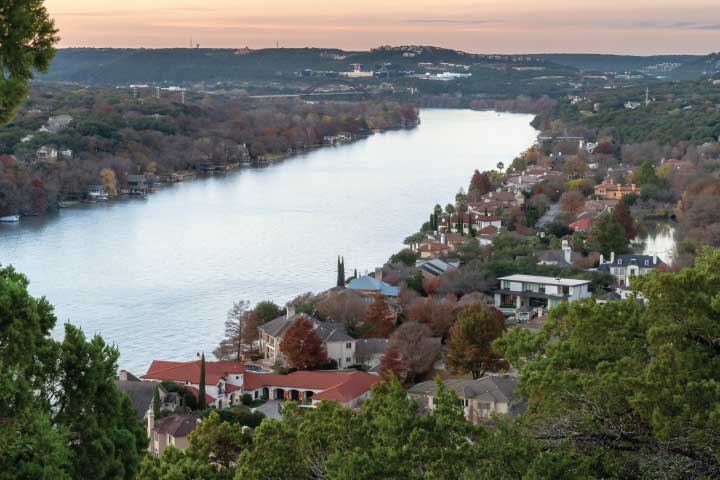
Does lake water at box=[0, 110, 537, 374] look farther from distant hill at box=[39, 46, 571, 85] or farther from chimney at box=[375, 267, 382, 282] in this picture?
distant hill at box=[39, 46, 571, 85]

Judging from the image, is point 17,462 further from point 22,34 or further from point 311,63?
point 311,63

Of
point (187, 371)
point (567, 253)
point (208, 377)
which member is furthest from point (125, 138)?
point (208, 377)

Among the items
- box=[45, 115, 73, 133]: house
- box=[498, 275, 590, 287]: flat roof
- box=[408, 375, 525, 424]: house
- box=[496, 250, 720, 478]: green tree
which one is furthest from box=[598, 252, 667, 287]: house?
box=[45, 115, 73, 133]: house

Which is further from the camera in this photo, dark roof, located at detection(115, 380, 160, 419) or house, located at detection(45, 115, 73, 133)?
house, located at detection(45, 115, 73, 133)

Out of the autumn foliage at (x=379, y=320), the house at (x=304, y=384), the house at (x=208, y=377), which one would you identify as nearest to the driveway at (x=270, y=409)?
the house at (x=304, y=384)

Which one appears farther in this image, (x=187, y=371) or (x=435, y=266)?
(x=435, y=266)

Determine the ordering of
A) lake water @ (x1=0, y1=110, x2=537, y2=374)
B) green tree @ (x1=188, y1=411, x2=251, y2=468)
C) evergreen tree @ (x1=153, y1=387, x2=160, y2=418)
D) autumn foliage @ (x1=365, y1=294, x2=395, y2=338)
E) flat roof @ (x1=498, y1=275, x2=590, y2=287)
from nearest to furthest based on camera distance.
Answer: green tree @ (x1=188, y1=411, x2=251, y2=468)
evergreen tree @ (x1=153, y1=387, x2=160, y2=418)
autumn foliage @ (x1=365, y1=294, x2=395, y2=338)
lake water @ (x1=0, y1=110, x2=537, y2=374)
flat roof @ (x1=498, y1=275, x2=590, y2=287)

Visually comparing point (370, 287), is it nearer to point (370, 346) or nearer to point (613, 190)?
point (370, 346)
